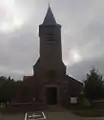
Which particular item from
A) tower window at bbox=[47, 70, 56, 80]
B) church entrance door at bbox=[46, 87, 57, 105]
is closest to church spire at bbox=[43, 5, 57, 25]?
tower window at bbox=[47, 70, 56, 80]

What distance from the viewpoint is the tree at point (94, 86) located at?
155ft

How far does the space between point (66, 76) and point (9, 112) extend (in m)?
16.2

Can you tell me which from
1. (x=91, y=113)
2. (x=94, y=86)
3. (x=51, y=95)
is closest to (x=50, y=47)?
(x=51, y=95)

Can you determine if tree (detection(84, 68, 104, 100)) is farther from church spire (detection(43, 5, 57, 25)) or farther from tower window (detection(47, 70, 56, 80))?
church spire (detection(43, 5, 57, 25))

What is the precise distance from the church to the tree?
7674 mm

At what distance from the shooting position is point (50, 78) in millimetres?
56812

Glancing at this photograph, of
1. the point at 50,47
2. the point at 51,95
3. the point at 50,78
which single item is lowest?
the point at 51,95

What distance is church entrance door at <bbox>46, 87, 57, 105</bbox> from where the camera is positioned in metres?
56.7

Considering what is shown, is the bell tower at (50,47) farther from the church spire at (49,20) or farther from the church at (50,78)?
the church spire at (49,20)

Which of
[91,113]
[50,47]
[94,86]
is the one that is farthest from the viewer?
[50,47]

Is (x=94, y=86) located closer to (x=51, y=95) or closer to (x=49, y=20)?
(x=51, y=95)

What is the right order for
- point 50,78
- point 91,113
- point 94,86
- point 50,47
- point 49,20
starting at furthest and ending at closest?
point 49,20 → point 50,47 → point 50,78 → point 94,86 → point 91,113

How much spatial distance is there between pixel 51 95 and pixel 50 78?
111 inches

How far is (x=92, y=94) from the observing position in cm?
4788
